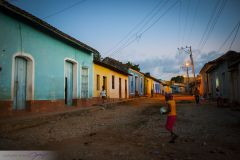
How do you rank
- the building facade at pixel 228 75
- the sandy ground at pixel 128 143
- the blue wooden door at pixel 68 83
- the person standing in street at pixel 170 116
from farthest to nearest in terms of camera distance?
the building facade at pixel 228 75, the blue wooden door at pixel 68 83, the person standing in street at pixel 170 116, the sandy ground at pixel 128 143

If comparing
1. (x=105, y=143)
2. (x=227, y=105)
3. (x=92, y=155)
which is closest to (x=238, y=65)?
(x=227, y=105)

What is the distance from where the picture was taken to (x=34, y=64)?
877 cm

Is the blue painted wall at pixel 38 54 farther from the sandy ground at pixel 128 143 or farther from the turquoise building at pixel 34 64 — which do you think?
the sandy ground at pixel 128 143

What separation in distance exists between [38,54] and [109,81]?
33.2 feet

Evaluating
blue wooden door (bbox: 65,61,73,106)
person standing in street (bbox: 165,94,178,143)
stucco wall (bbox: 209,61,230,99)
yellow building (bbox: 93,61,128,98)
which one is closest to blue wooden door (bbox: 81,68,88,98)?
blue wooden door (bbox: 65,61,73,106)

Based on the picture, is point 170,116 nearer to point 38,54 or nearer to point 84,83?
point 38,54

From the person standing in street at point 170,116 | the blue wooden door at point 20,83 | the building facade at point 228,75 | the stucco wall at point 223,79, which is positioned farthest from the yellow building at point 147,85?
the person standing in street at point 170,116

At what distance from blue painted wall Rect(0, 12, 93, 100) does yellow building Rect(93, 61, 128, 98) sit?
3.72m

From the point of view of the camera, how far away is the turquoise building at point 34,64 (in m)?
7.39

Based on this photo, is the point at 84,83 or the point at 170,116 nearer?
the point at 170,116

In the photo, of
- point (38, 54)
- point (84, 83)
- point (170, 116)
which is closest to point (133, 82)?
point (84, 83)

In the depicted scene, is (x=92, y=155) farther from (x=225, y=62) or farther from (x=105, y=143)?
(x=225, y=62)

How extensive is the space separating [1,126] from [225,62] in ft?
49.2

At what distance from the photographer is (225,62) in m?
15.3
